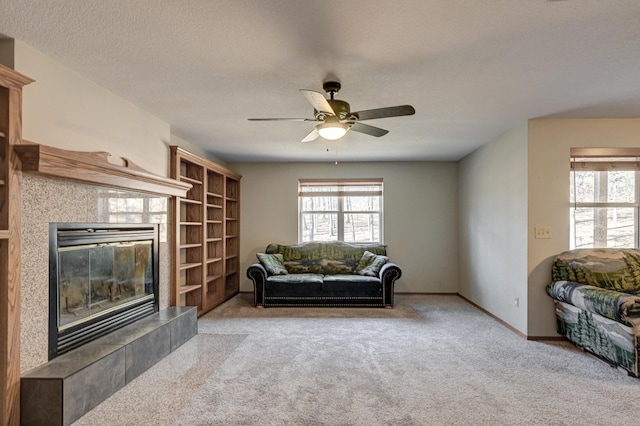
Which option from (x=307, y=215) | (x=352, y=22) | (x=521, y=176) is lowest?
(x=307, y=215)

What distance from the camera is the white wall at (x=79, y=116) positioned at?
247cm

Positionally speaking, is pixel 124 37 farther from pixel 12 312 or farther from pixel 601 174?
pixel 601 174

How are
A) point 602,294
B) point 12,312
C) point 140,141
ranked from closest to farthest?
1. point 12,312
2. point 602,294
3. point 140,141

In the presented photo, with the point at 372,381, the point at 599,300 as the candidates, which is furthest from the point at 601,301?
the point at 372,381

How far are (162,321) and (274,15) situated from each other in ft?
9.46

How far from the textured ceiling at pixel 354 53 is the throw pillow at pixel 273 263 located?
2568 mm

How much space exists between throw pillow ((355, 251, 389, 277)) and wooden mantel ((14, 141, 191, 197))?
3.35 meters

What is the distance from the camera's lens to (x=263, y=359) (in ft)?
11.1

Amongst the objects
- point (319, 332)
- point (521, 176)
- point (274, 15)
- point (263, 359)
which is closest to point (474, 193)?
point (521, 176)

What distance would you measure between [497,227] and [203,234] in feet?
13.0

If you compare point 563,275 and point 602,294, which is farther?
point 563,275

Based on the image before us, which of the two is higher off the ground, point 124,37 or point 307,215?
point 124,37

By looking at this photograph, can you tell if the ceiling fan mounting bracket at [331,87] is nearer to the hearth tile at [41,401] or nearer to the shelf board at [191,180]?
the shelf board at [191,180]

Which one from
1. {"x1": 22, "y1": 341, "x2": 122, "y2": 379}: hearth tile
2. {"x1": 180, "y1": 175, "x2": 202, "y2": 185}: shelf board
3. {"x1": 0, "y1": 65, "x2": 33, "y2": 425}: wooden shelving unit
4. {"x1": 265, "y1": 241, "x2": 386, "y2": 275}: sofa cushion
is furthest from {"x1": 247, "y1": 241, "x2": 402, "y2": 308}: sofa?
{"x1": 0, "y1": 65, "x2": 33, "y2": 425}: wooden shelving unit
